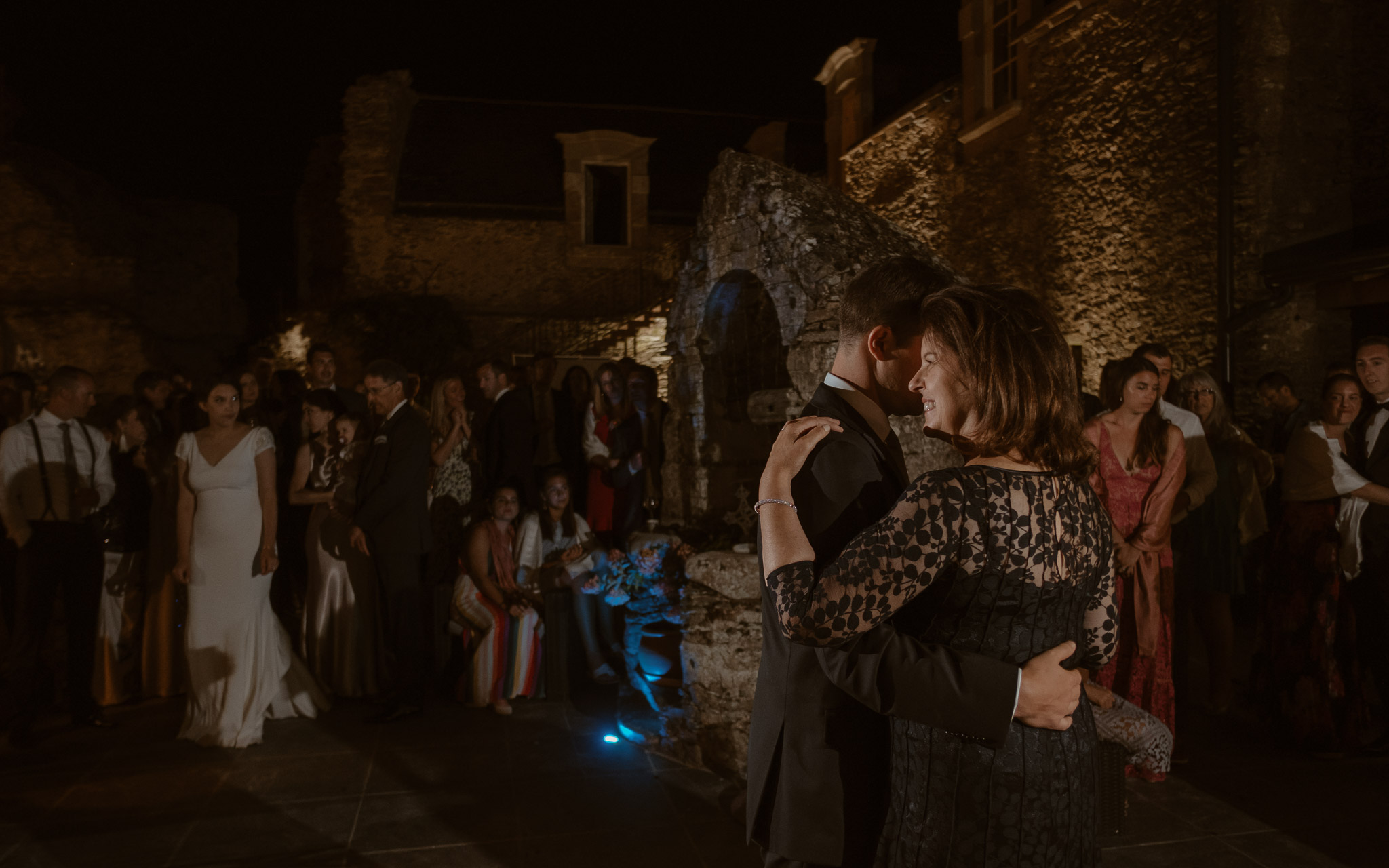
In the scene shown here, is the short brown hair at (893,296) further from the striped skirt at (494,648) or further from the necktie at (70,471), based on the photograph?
the necktie at (70,471)

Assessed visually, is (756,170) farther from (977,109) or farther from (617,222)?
(617,222)

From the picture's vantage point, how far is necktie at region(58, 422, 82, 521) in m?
4.80

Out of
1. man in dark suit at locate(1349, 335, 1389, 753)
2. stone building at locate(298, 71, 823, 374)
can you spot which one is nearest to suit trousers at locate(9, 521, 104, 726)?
man in dark suit at locate(1349, 335, 1389, 753)

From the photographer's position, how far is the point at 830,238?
14.7ft

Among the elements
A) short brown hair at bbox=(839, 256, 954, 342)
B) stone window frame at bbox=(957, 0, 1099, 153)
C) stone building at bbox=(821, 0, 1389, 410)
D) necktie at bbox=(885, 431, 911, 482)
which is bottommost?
necktie at bbox=(885, 431, 911, 482)

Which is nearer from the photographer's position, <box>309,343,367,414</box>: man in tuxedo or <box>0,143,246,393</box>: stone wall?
<box>309,343,367,414</box>: man in tuxedo

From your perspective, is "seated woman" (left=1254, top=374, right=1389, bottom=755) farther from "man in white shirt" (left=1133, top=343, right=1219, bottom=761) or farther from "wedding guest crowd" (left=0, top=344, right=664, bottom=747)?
"wedding guest crowd" (left=0, top=344, right=664, bottom=747)

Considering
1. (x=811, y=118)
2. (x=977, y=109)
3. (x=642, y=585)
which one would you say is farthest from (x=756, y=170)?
(x=811, y=118)

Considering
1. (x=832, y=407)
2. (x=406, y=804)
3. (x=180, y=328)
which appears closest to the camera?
(x=832, y=407)

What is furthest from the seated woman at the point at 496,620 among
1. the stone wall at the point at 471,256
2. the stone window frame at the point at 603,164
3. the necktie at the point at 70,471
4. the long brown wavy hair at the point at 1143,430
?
the stone window frame at the point at 603,164

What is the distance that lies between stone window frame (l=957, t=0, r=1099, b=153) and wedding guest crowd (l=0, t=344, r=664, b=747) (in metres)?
6.37

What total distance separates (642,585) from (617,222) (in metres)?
13.1

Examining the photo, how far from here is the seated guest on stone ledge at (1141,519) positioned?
395cm

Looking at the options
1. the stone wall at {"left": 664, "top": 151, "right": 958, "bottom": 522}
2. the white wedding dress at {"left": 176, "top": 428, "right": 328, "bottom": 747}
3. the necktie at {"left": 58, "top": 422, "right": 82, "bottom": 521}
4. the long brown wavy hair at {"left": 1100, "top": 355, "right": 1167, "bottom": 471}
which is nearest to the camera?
the long brown wavy hair at {"left": 1100, "top": 355, "right": 1167, "bottom": 471}
